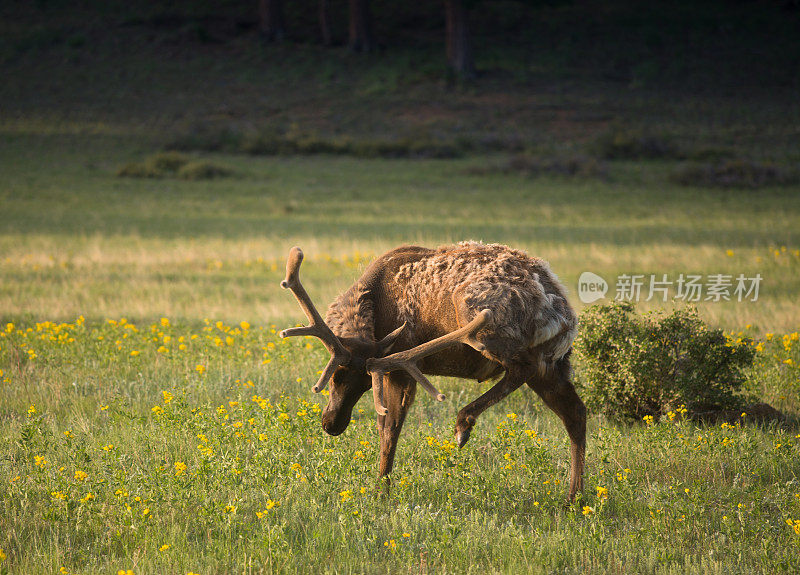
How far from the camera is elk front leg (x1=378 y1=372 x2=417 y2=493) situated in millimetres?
6934

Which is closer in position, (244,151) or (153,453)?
(153,453)

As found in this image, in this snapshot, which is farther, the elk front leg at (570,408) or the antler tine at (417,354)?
the elk front leg at (570,408)

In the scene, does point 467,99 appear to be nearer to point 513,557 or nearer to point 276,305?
point 276,305

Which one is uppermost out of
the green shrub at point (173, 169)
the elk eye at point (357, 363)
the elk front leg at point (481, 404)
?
the elk eye at point (357, 363)

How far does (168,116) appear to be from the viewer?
50406 millimetres

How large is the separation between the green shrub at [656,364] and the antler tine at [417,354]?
10.8 ft

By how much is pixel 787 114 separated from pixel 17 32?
165 ft


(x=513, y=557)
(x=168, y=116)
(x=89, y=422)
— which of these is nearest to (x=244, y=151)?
(x=168, y=116)

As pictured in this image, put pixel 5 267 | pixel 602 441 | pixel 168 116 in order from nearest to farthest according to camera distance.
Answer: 1. pixel 602 441
2. pixel 5 267
3. pixel 168 116

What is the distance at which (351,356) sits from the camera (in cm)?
670

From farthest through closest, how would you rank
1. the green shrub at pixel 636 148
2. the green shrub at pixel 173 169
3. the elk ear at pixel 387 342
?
the green shrub at pixel 636 148
the green shrub at pixel 173 169
the elk ear at pixel 387 342

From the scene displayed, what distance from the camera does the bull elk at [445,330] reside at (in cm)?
642

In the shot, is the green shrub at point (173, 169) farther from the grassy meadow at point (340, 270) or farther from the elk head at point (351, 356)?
the elk head at point (351, 356)

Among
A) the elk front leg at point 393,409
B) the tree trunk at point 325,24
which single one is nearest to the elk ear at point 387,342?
the elk front leg at point 393,409
